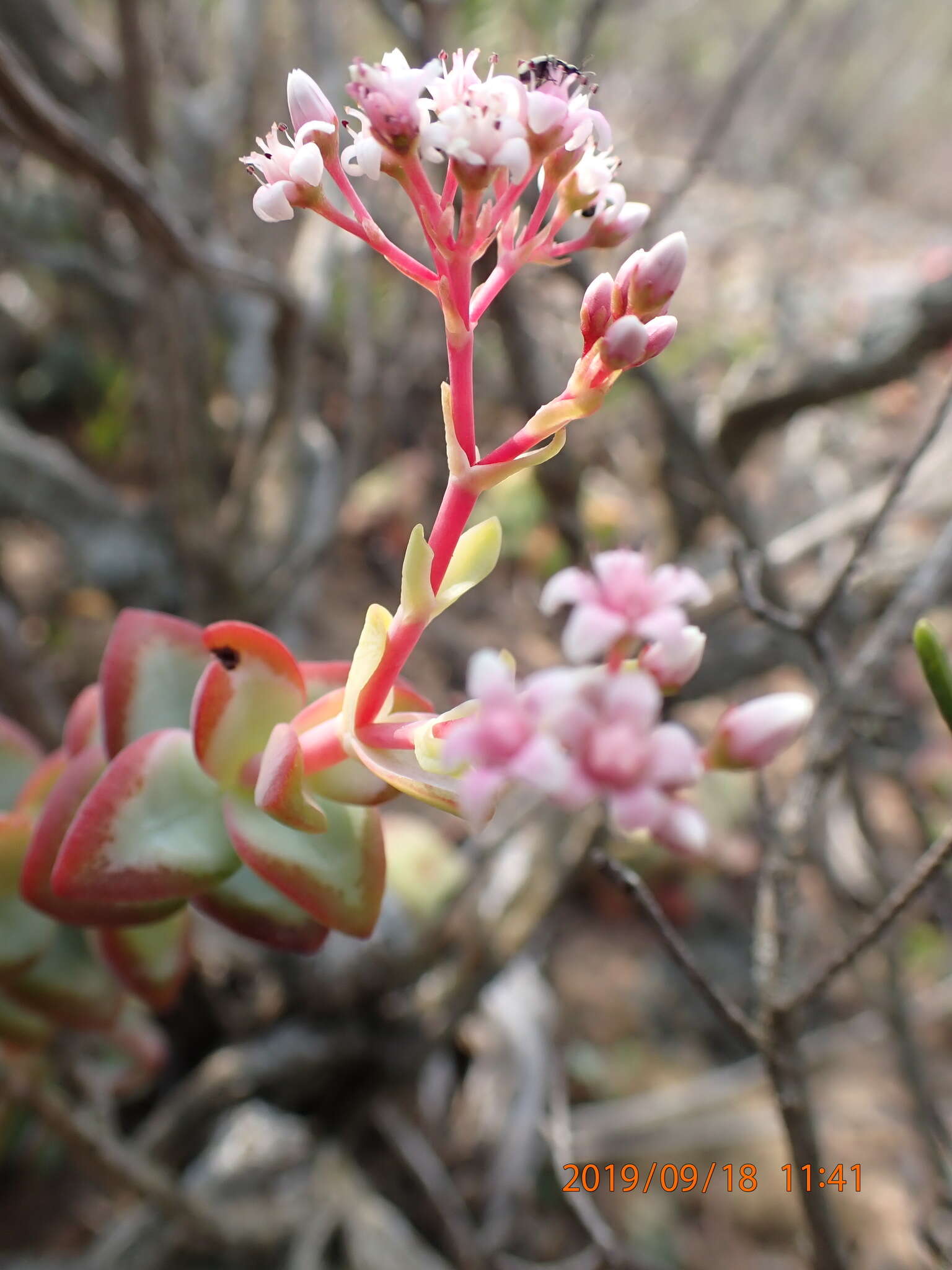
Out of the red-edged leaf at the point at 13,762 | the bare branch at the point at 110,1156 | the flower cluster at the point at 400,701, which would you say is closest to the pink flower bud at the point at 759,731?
the flower cluster at the point at 400,701

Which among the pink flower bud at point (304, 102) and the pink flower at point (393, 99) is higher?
the pink flower bud at point (304, 102)

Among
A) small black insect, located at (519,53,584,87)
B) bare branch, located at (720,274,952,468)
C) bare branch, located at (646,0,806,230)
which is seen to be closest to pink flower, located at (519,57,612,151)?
small black insect, located at (519,53,584,87)

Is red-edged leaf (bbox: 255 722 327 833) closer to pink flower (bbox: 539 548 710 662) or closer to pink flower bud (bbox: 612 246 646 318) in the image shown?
pink flower (bbox: 539 548 710 662)

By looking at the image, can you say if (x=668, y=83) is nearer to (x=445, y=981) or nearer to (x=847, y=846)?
(x=847, y=846)

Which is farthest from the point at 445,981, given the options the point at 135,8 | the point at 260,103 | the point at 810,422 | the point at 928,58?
the point at 928,58

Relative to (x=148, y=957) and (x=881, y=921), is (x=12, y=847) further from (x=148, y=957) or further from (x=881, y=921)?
(x=881, y=921)

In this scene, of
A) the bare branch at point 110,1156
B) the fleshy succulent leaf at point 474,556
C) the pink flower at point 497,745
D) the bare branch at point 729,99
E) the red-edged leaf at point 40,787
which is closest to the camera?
the pink flower at point 497,745

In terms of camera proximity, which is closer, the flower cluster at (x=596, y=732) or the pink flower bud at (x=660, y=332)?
the flower cluster at (x=596, y=732)

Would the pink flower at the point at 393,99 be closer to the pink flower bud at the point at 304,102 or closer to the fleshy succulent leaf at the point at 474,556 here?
the pink flower bud at the point at 304,102
